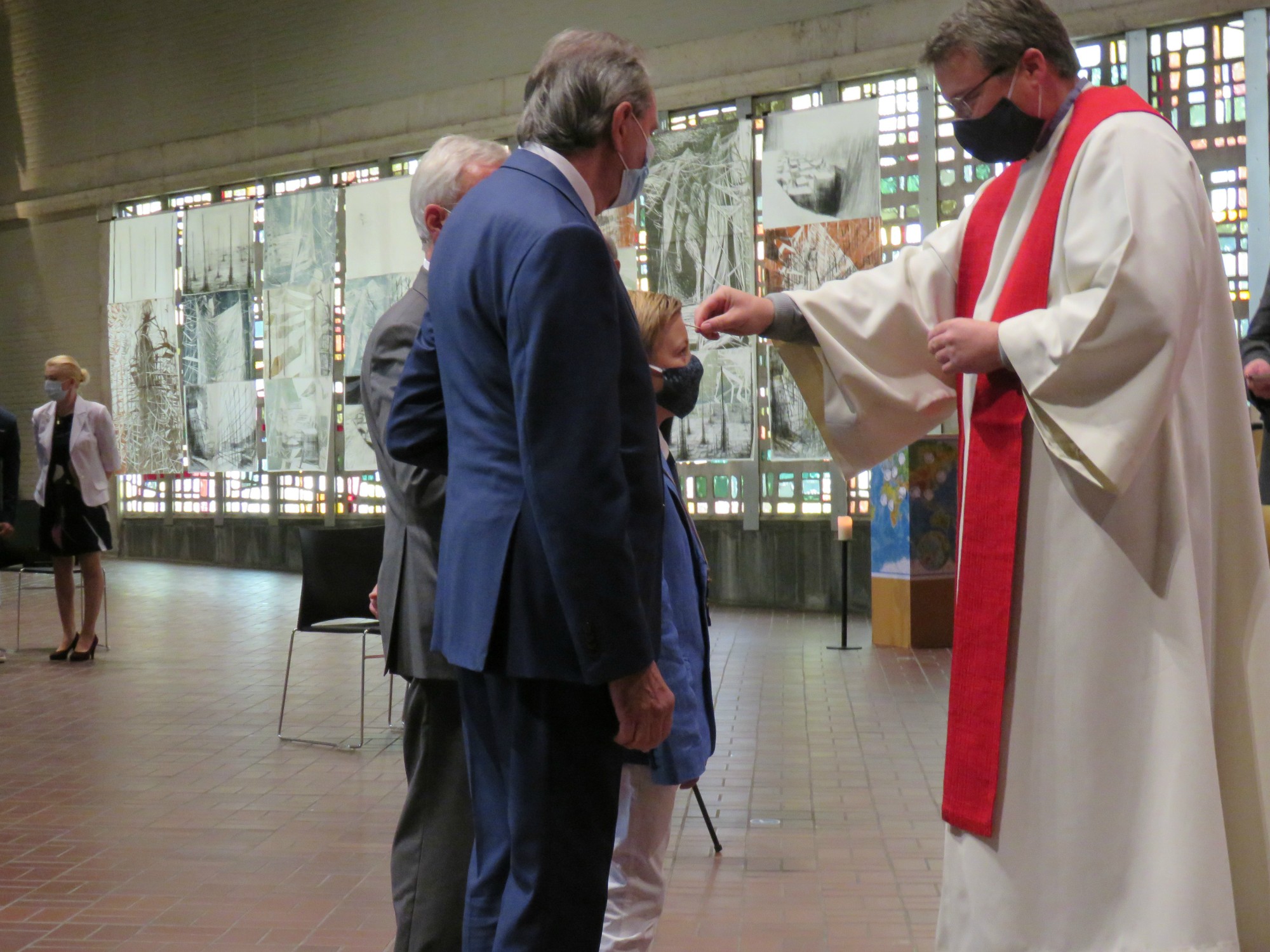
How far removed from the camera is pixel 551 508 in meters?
1.67

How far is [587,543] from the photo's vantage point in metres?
1.68

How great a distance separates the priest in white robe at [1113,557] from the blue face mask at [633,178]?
0.57m

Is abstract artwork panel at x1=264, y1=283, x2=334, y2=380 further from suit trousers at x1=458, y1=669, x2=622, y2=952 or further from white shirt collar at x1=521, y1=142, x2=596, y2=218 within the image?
suit trousers at x1=458, y1=669, x2=622, y2=952

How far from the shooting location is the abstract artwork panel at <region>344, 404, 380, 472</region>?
1407cm

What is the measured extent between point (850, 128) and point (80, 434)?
6.82 metres

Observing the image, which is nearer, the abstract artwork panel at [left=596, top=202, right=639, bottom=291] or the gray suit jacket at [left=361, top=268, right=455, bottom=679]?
the gray suit jacket at [left=361, top=268, right=455, bottom=679]

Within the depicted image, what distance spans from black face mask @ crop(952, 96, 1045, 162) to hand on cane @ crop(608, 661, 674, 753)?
116 cm

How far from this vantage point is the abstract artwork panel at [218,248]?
15.1m

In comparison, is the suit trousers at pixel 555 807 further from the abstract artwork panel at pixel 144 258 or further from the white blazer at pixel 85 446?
the abstract artwork panel at pixel 144 258

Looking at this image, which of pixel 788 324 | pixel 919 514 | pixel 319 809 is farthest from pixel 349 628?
pixel 919 514

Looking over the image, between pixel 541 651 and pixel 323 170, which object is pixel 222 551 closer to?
pixel 323 170

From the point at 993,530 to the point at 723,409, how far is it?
374 inches

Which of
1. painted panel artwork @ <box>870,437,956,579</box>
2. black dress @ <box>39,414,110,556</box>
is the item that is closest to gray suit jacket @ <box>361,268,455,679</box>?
black dress @ <box>39,414,110,556</box>

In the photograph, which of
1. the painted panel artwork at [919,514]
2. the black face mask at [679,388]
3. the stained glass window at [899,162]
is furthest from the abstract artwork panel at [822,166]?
the black face mask at [679,388]
